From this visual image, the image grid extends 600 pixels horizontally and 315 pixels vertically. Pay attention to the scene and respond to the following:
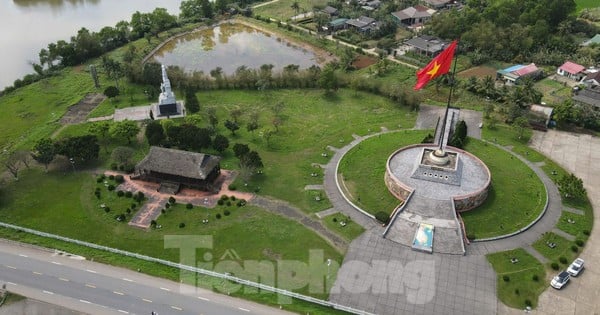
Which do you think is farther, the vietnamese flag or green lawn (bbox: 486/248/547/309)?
the vietnamese flag

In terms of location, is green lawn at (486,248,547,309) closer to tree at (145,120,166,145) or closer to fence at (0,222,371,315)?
fence at (0,222,371,315)

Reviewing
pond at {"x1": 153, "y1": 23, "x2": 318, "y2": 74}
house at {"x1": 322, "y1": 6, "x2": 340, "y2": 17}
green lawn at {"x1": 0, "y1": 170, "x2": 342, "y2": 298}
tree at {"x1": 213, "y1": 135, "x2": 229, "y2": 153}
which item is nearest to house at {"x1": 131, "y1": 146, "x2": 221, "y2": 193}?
green lawn at {"x1": 0, "y1": 170, "x2": 342, "y2": 298}

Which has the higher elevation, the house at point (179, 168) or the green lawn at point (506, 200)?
the house at point (179, 168)

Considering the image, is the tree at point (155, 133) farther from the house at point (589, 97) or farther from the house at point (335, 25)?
the house at point (589, 97)

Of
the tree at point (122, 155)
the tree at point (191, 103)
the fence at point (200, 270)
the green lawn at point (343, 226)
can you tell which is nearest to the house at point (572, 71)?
the green lawn at point (343, 226)

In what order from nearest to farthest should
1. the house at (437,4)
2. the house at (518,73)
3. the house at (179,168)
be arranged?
the house at (179,168) → the house at (518,73) → the house at (437,4)

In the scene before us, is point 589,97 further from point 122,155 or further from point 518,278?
point 122,155
